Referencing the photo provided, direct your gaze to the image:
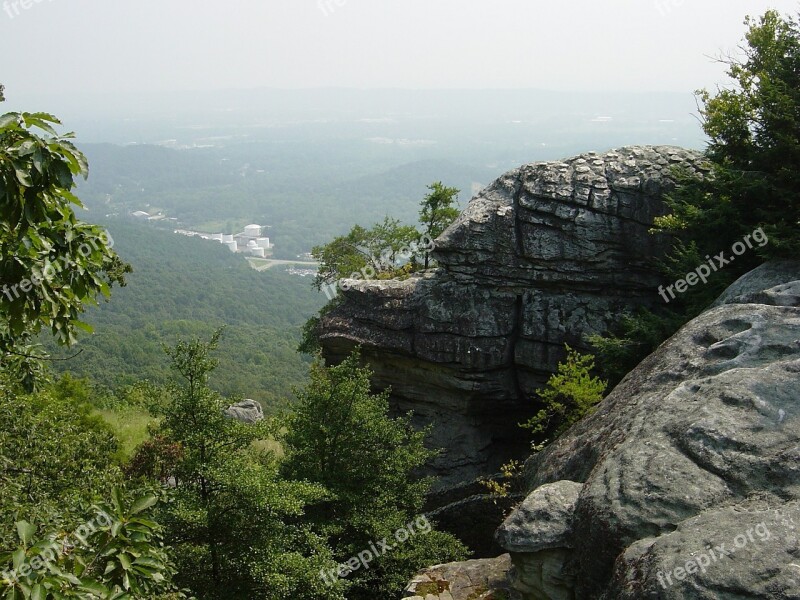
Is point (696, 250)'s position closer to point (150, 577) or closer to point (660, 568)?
point (660, 568)

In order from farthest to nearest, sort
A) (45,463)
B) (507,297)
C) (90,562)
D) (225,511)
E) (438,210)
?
(438,210), (507,297), (45,463), (225,511), (90,562)

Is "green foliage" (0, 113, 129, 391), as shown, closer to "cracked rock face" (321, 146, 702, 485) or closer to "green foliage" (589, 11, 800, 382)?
"green foliage" (589, 11, 800, 382)

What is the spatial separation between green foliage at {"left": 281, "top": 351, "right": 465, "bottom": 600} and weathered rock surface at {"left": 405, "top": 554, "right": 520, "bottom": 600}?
138cm

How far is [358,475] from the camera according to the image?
13.5m

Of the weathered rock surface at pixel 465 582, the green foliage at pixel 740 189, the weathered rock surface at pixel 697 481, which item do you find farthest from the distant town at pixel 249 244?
the weathered rock surface at pixel 697 481

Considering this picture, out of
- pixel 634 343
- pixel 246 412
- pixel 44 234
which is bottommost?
pixel 246 412

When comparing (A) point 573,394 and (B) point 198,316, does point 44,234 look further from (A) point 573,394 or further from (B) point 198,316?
(B) point 198,316

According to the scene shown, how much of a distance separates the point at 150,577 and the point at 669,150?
17619mm

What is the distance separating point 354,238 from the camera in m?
30.9

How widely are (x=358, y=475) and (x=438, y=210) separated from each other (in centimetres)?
1546

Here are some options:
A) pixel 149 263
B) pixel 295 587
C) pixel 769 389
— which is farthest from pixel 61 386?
pixel 149 263

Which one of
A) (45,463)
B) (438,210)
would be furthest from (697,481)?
(438,210)

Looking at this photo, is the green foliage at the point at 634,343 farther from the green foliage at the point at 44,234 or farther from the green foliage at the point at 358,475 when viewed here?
the green foliage at the point at 44,234

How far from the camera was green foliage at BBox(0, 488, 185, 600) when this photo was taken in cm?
351
